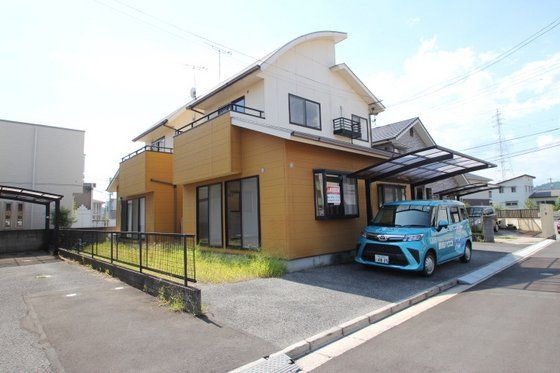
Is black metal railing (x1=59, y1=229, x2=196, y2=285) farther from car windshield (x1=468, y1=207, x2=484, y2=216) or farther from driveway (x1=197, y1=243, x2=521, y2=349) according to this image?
car windshield (x1=468, y1=207, x2=484, y2=216)

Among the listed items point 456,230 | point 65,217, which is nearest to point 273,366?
point 456,230

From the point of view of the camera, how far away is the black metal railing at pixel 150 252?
5852 millimetres

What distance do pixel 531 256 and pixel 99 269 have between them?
1462 cm

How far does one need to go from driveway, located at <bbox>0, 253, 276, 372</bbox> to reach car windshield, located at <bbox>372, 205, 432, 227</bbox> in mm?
5740

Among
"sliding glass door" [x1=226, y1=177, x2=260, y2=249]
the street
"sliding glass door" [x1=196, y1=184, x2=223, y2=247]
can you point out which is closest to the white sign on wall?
"sliding glass door" [x1=226, y1=177, x2=260, y2=249]

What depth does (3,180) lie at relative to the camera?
18984 millimetres

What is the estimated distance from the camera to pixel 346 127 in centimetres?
1394

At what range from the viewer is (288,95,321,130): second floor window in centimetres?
1244

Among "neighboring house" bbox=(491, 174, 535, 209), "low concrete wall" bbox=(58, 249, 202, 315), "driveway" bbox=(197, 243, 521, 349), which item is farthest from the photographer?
"neighboring house" bbox=(491, 174, 535, 209)

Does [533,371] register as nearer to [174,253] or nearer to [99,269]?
[174,253]

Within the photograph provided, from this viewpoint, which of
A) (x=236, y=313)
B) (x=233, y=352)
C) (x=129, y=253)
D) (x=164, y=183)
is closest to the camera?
(x=233, y=352)

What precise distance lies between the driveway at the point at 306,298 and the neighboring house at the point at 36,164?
57.7 feet

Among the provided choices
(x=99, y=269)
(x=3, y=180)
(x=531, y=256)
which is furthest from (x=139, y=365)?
(x=3, y=180)

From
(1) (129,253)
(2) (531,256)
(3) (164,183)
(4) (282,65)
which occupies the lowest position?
(2) (531,256)
